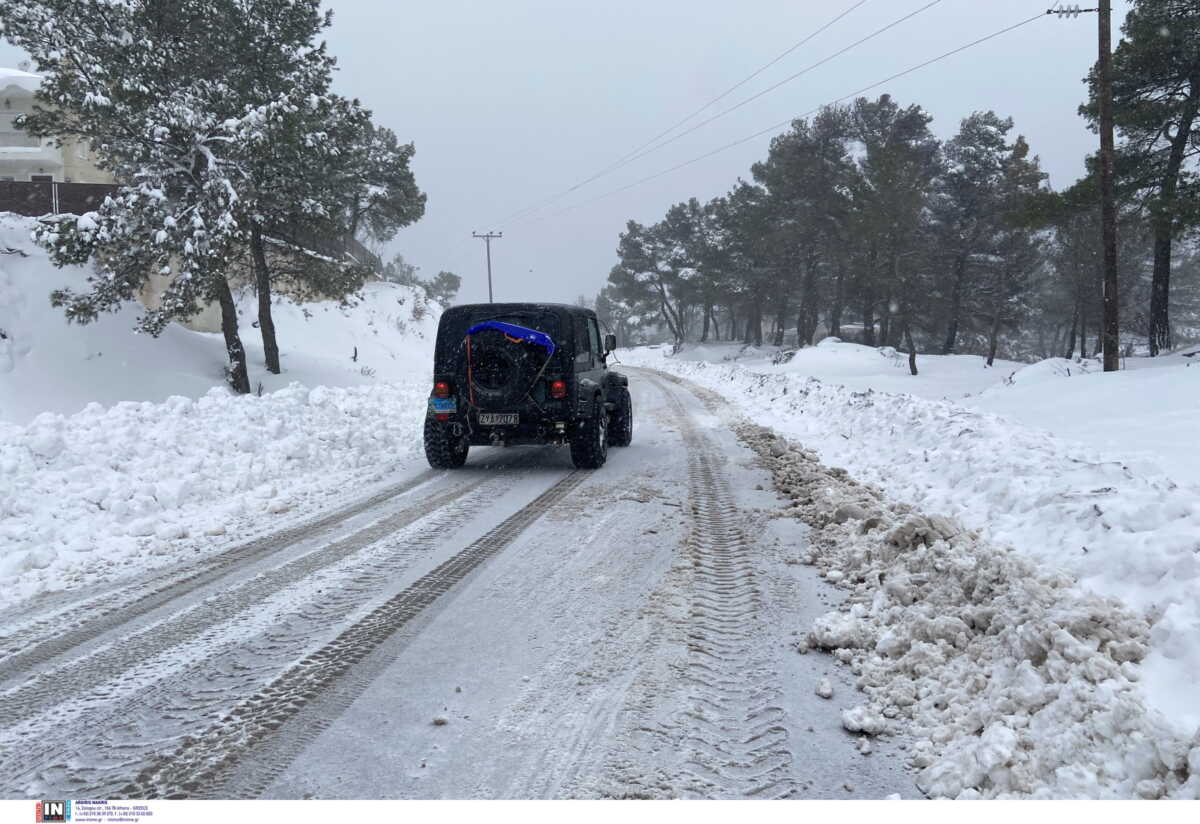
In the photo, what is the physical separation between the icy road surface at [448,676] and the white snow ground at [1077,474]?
1.27m

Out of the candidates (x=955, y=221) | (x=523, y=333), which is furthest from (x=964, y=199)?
(x=523, y=333)

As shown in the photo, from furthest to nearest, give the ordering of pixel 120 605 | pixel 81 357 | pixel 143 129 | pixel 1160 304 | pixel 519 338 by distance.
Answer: pixel 1160 304
pixel 81 357
pixel 143 129
pixel 519 338
pixel 120 605

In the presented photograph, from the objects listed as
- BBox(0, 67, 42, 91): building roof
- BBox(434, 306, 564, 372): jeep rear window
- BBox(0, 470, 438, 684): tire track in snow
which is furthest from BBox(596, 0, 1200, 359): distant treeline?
BBox(0, 67, 42, 91): building roof

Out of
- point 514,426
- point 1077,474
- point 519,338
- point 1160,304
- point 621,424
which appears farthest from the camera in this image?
point 1160,304

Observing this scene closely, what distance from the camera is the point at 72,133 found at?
1524 centimetres

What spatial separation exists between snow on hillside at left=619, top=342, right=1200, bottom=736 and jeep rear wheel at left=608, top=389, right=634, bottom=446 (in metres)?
2.82

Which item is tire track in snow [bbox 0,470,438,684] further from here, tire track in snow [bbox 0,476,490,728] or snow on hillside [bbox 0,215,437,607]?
snow on hillside [bbox 0,215,437,607]

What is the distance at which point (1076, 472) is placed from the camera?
5.27m

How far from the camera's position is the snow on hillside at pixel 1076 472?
3.17 meters

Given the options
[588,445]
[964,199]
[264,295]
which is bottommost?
[588,445]

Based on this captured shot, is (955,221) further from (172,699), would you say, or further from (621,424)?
(172,699)

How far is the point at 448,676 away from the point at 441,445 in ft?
19.7

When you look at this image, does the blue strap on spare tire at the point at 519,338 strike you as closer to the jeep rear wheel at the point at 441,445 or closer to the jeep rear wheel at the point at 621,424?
the jeep rear wheel at the point at 441,445
